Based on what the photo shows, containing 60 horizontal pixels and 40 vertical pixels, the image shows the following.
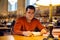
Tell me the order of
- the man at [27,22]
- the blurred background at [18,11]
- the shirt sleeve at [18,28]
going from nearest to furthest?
the shirt sleeve at [18,28], the man at [27,22], the blurred background at [18,11]

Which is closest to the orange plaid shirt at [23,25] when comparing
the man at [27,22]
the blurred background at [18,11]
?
the man at [27,22]

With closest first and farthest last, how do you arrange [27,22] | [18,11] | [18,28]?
[18,28], [27,22], [18,11]

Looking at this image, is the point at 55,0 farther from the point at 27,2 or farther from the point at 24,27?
the point at 27,2

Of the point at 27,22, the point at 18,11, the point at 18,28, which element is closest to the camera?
the point at 18,28

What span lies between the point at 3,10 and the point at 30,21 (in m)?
2.60

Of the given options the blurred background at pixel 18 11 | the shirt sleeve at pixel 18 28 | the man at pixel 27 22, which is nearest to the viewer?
the shirt sleeve at pixel 18 28

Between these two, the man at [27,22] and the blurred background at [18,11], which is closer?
the man at [27,22]

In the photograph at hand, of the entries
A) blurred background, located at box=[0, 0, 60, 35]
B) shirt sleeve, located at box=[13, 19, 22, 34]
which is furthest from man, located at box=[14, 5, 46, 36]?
blurred background, located at box=[0, 0, 60, 35]

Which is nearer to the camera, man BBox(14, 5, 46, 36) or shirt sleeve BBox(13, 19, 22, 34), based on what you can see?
shirt sleeve BBox(13, 19, 22, 34)

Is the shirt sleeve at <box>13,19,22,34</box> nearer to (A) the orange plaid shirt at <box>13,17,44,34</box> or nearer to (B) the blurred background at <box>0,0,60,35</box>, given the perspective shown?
(A) the orange plaid shirt at <box>13,17,44,34</box>

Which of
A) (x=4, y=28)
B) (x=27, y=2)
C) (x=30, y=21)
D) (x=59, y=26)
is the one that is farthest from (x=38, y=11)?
(x=30, y=21)

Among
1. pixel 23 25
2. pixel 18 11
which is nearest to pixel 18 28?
pixel 23 25

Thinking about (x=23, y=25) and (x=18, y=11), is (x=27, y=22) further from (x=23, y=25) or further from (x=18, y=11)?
(x=18, y=11)

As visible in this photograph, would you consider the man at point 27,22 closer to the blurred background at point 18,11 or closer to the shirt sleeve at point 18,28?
the shirt sleeve at point 18,28
